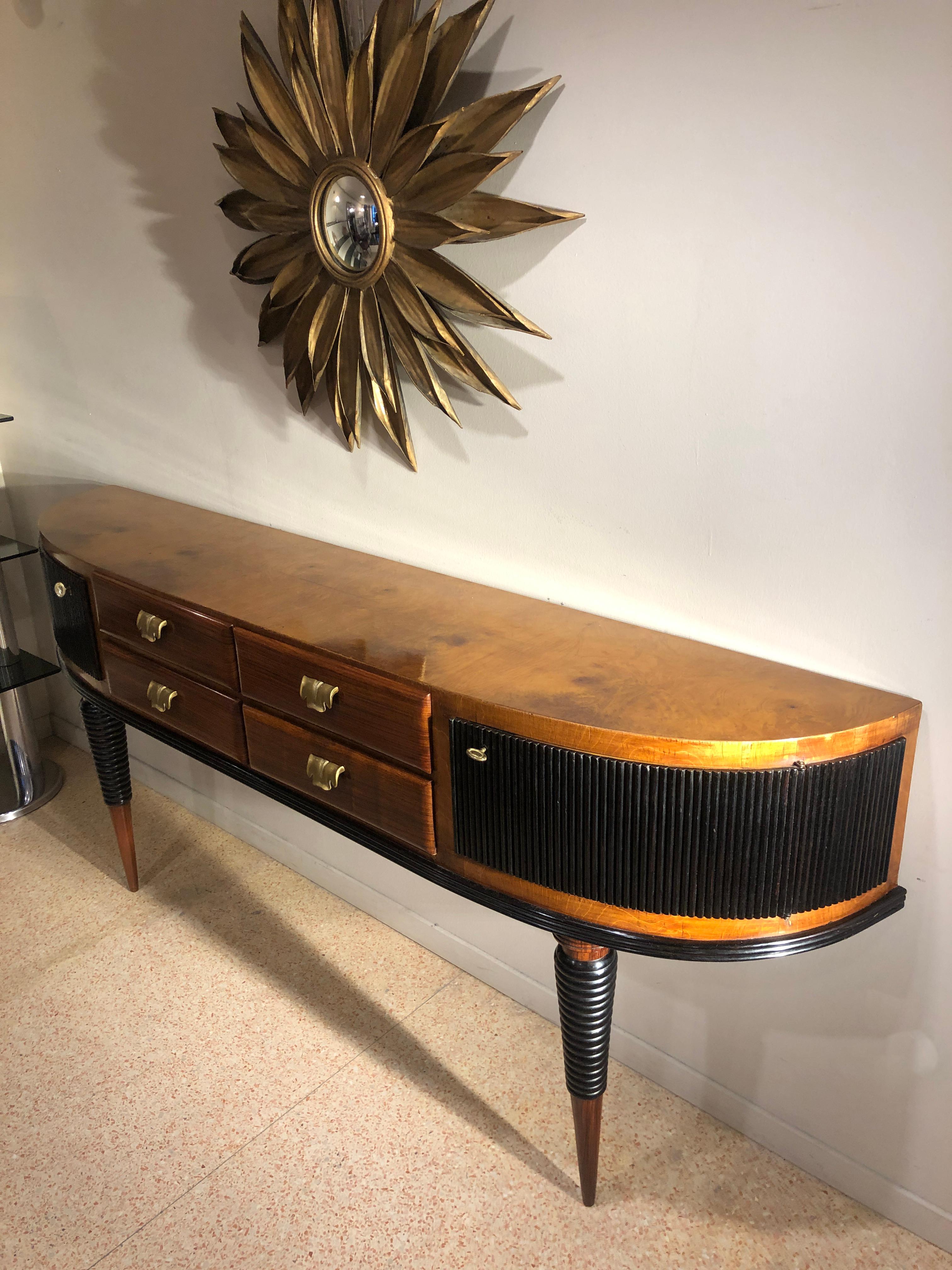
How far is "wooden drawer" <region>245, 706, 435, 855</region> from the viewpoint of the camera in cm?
134

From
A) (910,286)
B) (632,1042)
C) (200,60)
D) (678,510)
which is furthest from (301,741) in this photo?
(200,60)

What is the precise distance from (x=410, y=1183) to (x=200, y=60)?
2.01 m

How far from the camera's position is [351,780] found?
1.42 metres

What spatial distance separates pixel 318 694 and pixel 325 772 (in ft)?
0.42

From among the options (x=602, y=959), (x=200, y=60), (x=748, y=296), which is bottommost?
(x=602, y=959)

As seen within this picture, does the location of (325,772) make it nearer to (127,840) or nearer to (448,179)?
(448,179)

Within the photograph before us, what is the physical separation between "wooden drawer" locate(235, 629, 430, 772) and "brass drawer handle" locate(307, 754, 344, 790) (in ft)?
0.16

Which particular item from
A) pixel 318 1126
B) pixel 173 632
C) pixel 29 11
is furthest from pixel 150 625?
pixel 29 11

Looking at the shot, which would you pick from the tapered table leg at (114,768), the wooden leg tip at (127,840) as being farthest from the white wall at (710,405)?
the wooden leg tip at (127,840)

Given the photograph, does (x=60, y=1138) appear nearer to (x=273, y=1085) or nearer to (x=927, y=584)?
(x=273, y=1085)

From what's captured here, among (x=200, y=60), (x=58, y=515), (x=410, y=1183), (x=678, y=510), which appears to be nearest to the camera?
(x=678, y=510)

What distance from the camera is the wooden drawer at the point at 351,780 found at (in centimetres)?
134

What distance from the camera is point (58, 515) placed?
6.86 ft

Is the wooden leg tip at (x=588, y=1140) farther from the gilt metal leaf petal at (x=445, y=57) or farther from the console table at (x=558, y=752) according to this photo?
the gilt metal leaf petal at (x=445, y=57)
